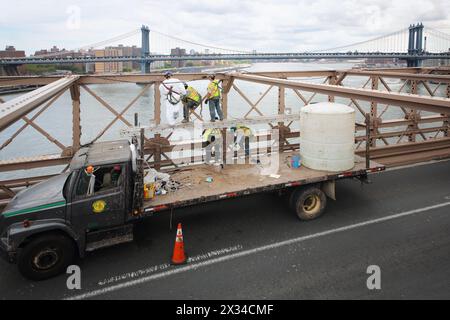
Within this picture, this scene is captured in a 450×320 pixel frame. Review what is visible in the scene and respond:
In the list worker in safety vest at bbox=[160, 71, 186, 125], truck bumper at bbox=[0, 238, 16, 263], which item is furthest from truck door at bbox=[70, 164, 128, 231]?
worker in safety vest at bbox=[160, 71, 186, 125]

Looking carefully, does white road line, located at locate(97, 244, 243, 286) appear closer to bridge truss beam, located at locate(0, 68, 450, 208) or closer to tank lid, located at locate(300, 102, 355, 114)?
bridge truss beam, located at locate(0, 68, 450, 208)

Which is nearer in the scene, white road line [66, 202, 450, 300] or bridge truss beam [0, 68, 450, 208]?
white road line [66, 202, 450, 300]

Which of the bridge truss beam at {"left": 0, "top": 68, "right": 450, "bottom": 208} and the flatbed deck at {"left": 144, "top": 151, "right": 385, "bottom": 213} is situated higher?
the bridge truss beam at {"left": 0, "top": 68, "right": 450, "bottom": 208}

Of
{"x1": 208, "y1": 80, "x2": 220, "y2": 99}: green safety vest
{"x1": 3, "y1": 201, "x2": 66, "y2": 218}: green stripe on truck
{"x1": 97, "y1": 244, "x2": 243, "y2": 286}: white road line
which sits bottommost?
{"x1": 97, "y1": 244, "x2": 243, "y2": 286}: white road line

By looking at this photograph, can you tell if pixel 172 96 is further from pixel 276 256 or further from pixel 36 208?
pixel 276 256

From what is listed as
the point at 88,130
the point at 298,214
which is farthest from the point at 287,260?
the point at 88,130

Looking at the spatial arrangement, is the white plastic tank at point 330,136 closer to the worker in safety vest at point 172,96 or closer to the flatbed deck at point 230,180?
the flatbed deck at point 230,180

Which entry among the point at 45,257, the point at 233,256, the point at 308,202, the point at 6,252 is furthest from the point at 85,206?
the point at 308,202

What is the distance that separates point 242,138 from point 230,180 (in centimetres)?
231

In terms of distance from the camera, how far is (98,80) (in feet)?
34.9

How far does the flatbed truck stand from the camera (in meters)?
5.96

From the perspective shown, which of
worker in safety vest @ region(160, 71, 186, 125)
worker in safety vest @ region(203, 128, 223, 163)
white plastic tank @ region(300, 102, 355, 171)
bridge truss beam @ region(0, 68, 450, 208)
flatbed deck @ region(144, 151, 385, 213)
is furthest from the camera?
worker in safety vest @ region(160, 71, 186, 125)

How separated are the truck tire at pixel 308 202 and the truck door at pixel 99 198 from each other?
378 cm

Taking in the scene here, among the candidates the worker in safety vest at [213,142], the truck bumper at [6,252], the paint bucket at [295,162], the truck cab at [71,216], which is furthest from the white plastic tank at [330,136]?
the truck bumper at [6,252]
